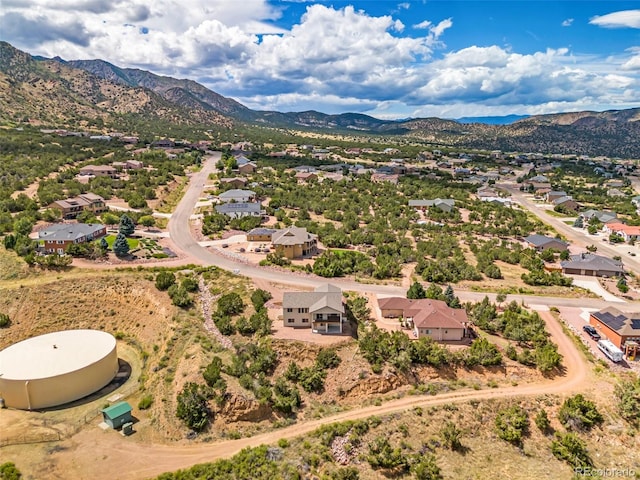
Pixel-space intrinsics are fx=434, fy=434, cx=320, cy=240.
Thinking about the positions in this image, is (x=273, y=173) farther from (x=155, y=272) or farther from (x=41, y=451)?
(x=41, y=451)

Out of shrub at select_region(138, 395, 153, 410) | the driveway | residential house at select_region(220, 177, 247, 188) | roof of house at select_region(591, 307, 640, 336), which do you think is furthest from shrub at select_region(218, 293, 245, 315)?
residential house at select_region(220, 177, 247, 188)

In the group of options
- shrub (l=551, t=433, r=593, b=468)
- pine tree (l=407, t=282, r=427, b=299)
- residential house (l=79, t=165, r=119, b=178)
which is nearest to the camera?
shrub (l=551, t=433, r=593, b=468)

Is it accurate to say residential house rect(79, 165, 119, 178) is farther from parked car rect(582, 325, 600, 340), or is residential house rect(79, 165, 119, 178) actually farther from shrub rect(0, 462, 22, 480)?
parked car rect(582, 325, 600, 340)

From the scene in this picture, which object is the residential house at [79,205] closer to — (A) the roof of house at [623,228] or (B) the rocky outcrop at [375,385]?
(B) the rocky outcrop at [375,385]

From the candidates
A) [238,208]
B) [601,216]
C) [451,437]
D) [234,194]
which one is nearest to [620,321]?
[451,437]

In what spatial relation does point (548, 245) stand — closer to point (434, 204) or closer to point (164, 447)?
point (434, 204)

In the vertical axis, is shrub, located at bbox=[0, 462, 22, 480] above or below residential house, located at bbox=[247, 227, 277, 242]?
below
